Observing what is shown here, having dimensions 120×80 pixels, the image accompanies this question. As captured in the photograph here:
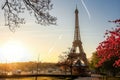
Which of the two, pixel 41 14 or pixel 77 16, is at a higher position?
pixel 77 16

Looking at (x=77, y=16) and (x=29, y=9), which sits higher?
(x=77, y=16)

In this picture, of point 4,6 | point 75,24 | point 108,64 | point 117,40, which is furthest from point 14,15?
point 75,24

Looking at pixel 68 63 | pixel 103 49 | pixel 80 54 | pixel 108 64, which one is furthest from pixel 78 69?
pixel 103 49

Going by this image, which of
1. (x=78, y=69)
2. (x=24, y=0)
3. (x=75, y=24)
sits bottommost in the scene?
(x=78, y=69)

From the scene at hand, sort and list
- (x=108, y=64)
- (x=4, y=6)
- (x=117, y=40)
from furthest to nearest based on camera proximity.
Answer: (x=108, y=64), (x=117, y=40), (x=4, y=6)

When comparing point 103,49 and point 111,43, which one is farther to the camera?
point 103,49

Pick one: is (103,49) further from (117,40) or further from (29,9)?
(29,9)

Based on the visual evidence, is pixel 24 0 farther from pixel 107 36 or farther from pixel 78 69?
pixel 78 69

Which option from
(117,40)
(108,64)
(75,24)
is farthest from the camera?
(75,24)

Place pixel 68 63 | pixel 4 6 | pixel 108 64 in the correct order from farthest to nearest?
pixel 68 63
pixel 108 64
pixel 4 6
